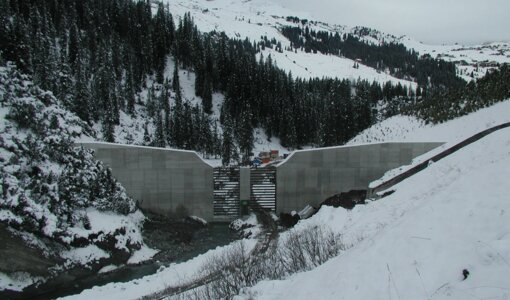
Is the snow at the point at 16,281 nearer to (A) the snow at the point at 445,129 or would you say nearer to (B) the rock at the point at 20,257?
(B) the rock at the point at 20,257

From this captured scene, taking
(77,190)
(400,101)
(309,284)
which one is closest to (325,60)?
(400,101)

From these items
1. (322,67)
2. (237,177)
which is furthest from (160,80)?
(322,67)

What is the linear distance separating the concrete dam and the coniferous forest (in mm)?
25246

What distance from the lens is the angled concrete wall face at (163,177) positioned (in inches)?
1102

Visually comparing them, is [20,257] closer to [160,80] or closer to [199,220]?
[199,220]

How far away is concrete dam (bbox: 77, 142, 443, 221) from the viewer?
28.0 m

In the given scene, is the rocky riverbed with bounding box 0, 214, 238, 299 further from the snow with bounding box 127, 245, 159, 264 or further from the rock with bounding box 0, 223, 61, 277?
the rock with bounding box 0, 223, 61, 277

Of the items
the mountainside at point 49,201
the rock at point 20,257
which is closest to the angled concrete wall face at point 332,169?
the mountainside at point 49,201

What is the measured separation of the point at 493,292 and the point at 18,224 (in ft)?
65.6

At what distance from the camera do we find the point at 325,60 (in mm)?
187000

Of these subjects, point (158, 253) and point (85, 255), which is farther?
point (158, 253)

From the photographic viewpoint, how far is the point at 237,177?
3038cm

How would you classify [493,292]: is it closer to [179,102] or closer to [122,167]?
[122,167]

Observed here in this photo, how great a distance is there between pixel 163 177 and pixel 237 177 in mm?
5477
